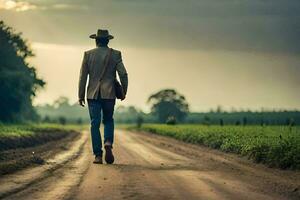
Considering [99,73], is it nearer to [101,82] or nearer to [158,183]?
[101,82]

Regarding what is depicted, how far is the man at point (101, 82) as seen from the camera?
41.2 ft

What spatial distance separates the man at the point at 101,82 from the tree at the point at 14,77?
40.4 m

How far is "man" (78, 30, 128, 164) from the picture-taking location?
1255 centimetres

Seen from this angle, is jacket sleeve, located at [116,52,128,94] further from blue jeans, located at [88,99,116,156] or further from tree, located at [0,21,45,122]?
tree, located at [0,21,45,122]

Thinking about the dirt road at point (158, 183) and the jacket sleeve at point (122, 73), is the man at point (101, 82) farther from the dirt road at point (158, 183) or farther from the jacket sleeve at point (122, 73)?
the dirt road at point (158, 183)

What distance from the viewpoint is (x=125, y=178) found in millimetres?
9094

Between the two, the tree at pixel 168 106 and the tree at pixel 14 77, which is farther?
the tree at pixel 168 106

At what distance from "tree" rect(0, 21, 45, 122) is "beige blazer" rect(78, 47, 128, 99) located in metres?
40.3

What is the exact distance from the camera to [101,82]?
496 inches

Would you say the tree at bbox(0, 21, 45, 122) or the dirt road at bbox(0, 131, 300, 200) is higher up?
the tree at bbox(0, 21, 45, 122)

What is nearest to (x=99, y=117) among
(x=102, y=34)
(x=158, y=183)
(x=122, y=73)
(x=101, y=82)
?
(x=101, y=82)

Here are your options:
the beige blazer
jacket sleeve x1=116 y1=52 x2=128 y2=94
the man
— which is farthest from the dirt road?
jacket sleeve x1=116 y1=52 x2=128 y2=94

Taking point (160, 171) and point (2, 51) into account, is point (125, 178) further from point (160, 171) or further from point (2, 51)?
point (2, 51)

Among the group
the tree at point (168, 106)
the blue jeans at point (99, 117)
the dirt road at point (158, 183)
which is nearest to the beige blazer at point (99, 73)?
the blue jeans at point (99, 117)
